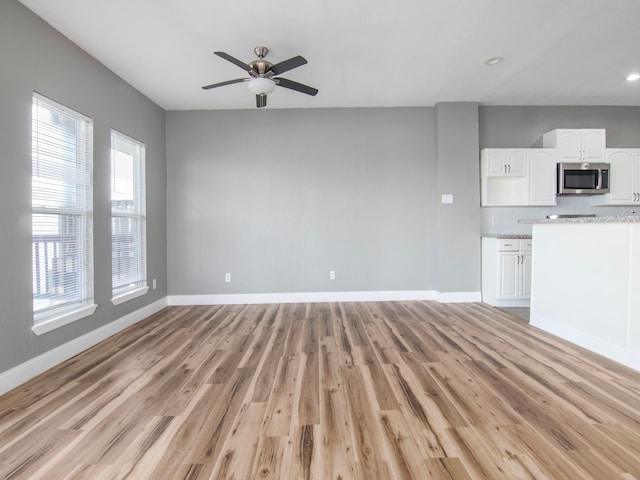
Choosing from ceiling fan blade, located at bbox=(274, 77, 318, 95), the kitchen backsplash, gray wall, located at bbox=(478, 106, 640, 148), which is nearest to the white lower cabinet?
the kitchen backsplash

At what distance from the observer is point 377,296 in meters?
4.38

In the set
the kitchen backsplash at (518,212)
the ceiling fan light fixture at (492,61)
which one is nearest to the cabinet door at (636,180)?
the kitchen backsplash at (518,212)

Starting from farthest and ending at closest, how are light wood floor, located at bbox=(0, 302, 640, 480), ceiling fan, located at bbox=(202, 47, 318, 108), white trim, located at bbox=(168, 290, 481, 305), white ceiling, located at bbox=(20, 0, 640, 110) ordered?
white trim, located at bbox=(168, 290, 481, 305)
ceiling fan, located at bbox=(202, 47, 318, 108)
white ceiling, located at bbox=(20, 0, 640, 110)
light wood floor, located at bbox=(0, 302, 640, 480)

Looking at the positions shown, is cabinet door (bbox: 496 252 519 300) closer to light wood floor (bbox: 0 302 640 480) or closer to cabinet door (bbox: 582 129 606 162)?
light wood floor (bbox: 0 302 640 480)

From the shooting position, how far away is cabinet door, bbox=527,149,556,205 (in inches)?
166

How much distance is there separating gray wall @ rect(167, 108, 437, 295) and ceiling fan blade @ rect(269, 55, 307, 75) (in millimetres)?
1726

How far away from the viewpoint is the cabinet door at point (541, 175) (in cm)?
423

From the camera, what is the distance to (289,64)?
2529mm

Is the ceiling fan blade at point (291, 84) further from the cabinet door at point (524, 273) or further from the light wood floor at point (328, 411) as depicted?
the cabinet door at point (524, 273)

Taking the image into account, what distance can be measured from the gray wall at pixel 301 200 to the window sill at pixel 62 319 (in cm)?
157

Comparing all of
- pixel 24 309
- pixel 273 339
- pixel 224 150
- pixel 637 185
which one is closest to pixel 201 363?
pixel 273 339

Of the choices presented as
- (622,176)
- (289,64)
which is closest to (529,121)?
(622,176)

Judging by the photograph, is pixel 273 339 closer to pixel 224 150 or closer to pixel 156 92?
pixel 224 150

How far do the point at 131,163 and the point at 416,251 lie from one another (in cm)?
397
